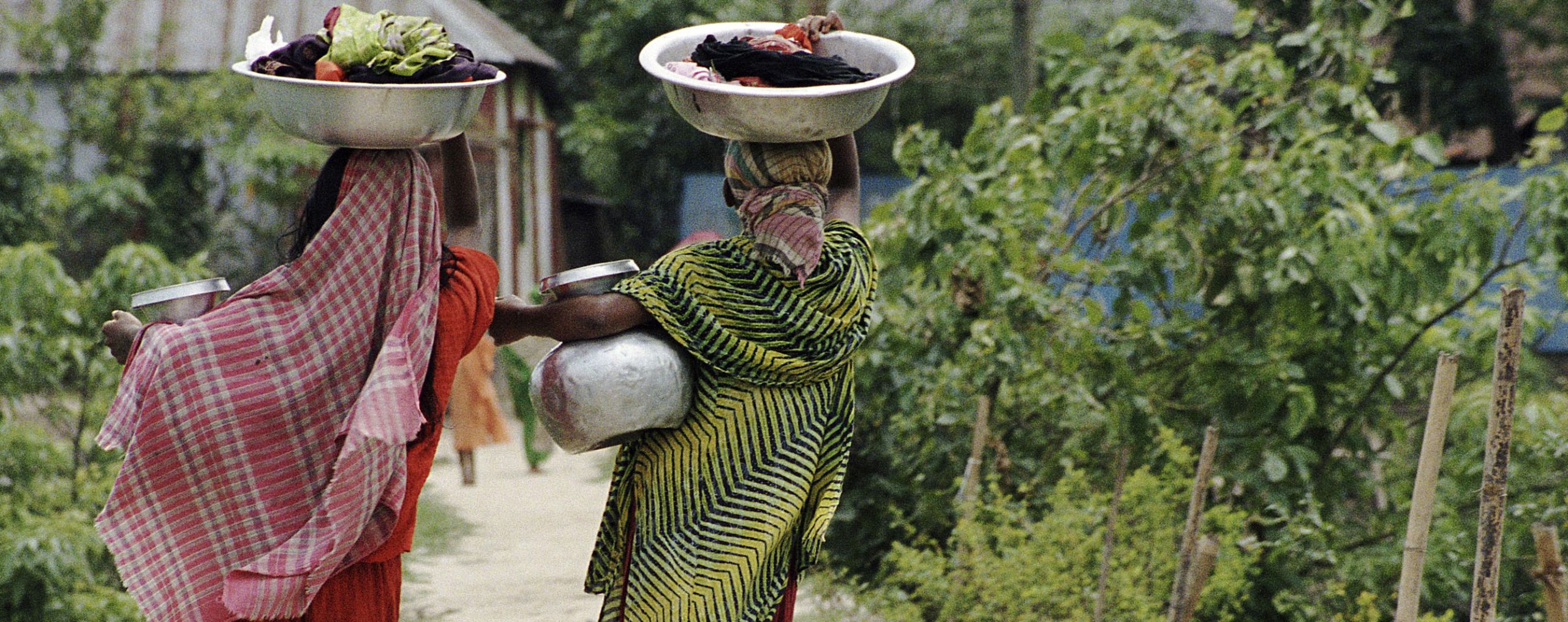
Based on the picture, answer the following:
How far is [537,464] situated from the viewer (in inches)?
358

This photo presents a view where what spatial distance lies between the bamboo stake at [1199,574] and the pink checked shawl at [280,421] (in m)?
2.13

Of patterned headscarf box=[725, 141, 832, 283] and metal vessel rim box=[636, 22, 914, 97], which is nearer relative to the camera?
metal vessel rim box=[636, 22, 914, 97]

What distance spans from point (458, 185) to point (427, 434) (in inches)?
18.3

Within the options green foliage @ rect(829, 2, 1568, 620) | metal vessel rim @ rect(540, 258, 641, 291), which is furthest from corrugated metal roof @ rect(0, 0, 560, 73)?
metal vessel rim @ rect(540, 258, 641, 291)

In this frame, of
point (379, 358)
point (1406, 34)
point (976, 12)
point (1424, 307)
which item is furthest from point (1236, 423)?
point (976, 12)

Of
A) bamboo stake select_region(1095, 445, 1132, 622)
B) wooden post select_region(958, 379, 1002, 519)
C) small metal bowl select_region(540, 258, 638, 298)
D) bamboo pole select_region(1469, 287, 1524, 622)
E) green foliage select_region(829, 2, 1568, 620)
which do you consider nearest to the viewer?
small metal bowl select_region(540, 258, 638, 298)

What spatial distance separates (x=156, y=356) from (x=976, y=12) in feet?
41.1

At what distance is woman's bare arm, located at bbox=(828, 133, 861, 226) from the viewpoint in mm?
2844

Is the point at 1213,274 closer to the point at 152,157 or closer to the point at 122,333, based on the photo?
the point at 122,333

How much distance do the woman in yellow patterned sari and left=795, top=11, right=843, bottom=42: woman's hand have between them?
26 cm

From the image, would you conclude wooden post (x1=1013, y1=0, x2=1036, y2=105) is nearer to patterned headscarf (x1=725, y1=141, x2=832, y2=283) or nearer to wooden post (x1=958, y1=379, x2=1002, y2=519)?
wooden post (x1=958, y1=379, x2=1002, y2=519)

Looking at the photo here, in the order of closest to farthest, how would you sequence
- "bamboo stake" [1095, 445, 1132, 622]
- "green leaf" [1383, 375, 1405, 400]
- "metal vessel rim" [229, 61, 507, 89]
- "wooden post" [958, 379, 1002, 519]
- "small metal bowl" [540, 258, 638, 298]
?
"metal vessel rim" [229, 61, 507, 89] → "small metal bowl" [540, 258, 638, 298] → "bamboo stake" [1095, 445, 1132, 622] → "wooden post" [958, 379, 1002, 519] → "green leaf" [1383, 375, 1405, 400]

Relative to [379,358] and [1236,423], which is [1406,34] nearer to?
[1236,423]

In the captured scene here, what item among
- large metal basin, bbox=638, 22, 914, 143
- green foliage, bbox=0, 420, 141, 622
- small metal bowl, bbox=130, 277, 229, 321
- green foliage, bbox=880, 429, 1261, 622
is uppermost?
large metal basin, bbox=638, 22, 914, 143
